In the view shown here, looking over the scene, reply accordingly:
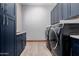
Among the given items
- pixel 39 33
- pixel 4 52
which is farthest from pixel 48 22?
pixel 4 52

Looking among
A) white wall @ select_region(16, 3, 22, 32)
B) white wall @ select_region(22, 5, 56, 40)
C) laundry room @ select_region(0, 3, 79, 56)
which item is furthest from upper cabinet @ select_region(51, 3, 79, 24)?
white wall @ select_region(16, 3, 22, 32)

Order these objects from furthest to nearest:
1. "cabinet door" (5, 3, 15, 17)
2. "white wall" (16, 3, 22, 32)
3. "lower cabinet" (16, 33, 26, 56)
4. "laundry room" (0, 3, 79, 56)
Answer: "lower cabinet" (16, 33, 26, 56)
"white wall" (16, 3, 22, 32)
"laundry room" (0, 3, 79, 56)
"cabinet door" (5, 3, 15, 17)

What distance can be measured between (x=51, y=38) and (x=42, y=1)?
939 mm

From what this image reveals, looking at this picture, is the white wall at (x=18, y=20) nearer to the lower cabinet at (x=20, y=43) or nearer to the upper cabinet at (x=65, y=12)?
the lower cabinet at (x=20, y=43)

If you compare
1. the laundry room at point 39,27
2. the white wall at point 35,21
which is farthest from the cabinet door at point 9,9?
the white wall at point 35,21

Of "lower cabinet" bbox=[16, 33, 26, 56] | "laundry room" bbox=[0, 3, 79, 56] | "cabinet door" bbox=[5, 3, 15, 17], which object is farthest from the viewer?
"lower cabinet" bbox=[16, 33, 26, 56]

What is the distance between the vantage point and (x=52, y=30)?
2277 millimetres

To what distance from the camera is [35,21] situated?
2078 mm

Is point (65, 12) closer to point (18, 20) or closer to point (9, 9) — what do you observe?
point (18, 20)

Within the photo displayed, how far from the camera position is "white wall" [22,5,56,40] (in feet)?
6.64

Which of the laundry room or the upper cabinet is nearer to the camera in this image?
the laundry room

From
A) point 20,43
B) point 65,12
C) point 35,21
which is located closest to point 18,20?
point 35,21

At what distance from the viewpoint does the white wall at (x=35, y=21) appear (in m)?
2.02

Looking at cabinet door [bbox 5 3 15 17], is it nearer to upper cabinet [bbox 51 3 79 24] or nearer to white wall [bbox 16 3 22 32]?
white wall [bbox 16 3 22 32]
